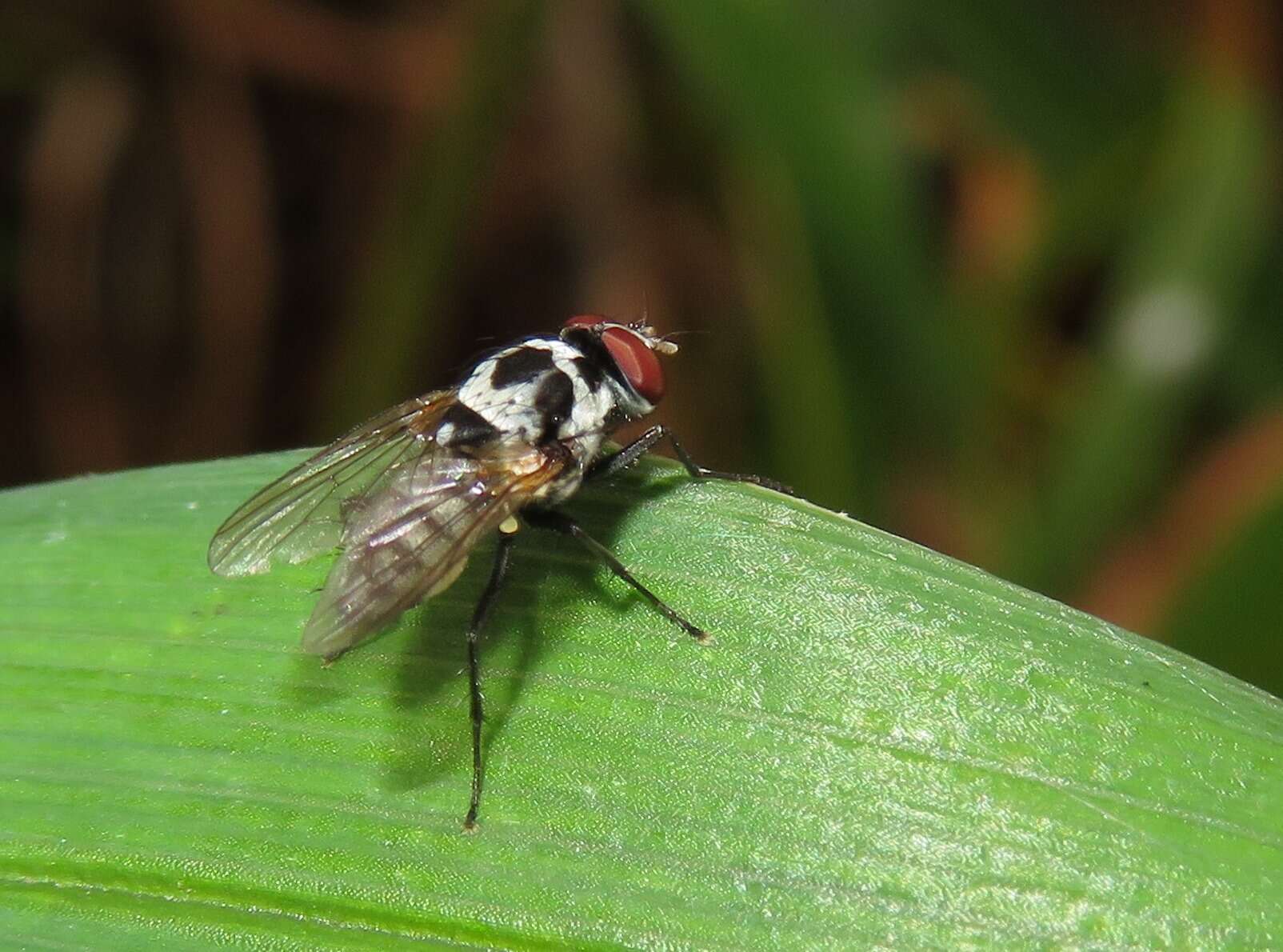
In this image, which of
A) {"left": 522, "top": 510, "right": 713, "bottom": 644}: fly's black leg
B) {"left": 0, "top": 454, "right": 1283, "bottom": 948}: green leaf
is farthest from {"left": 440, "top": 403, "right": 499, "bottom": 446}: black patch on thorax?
{"left": 0, "top": 454, "right": 1283, "bottom": 948}: green leaf

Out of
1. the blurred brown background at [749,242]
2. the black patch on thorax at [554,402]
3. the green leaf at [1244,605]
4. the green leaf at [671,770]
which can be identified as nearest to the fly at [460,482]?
the black patch on thorax at [554,402]

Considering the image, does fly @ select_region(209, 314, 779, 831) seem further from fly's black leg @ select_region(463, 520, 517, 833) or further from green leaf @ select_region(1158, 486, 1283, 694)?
green leaf @ select_region(1158, 486, 1283, 694)

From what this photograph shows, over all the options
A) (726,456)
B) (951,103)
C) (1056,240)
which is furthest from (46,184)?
(1056,240)

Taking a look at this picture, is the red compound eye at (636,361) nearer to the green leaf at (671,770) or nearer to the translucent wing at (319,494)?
the translucent wing at (319,494)

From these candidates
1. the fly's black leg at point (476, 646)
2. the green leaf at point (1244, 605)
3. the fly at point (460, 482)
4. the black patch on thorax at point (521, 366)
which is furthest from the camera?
the green leaf at point (1244, 605)

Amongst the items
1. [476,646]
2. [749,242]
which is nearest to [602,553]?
[476,646]

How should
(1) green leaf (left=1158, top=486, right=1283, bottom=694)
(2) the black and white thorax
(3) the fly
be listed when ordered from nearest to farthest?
(3) the fly < (2) the black and white thorax < (1) green leaf (left=1158, top=486, right=1283, bottom=694)
